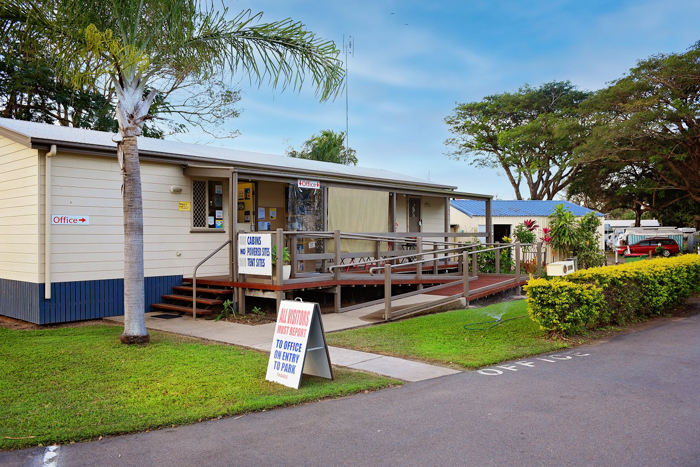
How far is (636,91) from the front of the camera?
32.1m

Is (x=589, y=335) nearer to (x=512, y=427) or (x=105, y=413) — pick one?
(x=512, y=427)

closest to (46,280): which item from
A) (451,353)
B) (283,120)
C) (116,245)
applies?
(116,245)

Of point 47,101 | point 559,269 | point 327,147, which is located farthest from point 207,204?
point 327,147

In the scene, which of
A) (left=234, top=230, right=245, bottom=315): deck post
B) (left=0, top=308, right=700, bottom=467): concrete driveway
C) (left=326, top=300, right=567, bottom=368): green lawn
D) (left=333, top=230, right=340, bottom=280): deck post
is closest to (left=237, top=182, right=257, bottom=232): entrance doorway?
(left=234, top=230, right=245, bottom=315): deck post

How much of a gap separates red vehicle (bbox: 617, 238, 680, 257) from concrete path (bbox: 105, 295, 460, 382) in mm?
27019

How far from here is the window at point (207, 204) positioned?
1255cm

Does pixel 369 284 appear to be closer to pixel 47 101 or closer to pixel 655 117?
pixel 47 101

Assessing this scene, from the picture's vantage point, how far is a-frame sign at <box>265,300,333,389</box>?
20.2 ft

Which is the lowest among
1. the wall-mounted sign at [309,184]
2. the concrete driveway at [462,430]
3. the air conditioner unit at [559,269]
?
the concrete driveway at [462,430]

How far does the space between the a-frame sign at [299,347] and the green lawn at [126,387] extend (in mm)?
144

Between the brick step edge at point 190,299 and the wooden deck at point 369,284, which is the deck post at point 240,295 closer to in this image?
the wooden deck at point 369,284

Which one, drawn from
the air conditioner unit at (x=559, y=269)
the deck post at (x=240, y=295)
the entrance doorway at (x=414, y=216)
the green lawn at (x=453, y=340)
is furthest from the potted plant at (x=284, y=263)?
the entrance doorway at (x=414, y=216)

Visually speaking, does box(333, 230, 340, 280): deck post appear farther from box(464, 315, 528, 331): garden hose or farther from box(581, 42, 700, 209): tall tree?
box(581, 42, 700, 209): tall tree

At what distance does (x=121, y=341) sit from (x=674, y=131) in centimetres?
3338
